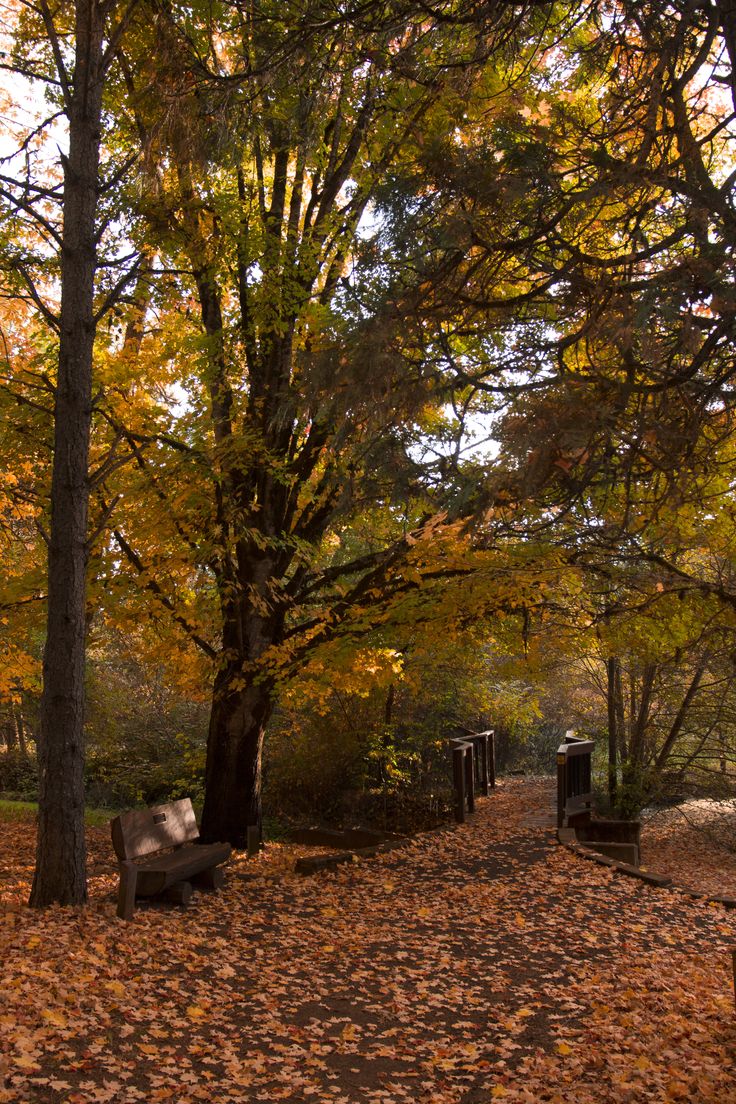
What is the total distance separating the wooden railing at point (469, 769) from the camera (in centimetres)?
1212

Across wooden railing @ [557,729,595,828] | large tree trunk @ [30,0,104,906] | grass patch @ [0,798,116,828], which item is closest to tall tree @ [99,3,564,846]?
large tree trunk @ [30,0,104,906]

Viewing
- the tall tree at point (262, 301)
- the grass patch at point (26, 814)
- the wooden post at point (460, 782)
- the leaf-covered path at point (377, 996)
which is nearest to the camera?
the leaf-covered path at point (377, 996)

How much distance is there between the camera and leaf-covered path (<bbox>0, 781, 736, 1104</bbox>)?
4.12 m

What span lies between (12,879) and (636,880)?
602cm

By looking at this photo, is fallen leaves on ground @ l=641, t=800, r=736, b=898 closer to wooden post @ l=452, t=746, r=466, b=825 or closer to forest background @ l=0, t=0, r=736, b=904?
forest background @ l=0, t=0, r=736, b=904

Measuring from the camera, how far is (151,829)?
24.3 feet

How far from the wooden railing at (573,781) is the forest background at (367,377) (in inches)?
47.2

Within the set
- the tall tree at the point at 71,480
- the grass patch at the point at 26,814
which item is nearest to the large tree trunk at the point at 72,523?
the tall tree at the point at 71,480

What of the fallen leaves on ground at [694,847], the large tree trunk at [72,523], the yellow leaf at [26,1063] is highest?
the large tree trunk at [72,523]

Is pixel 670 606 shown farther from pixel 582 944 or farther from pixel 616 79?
pixel 616 79

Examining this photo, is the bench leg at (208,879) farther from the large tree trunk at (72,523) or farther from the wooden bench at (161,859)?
the large tree trunk at (72,523)

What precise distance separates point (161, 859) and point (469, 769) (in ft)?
20.5

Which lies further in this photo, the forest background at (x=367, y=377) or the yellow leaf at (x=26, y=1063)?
the forest background at (x=367, y=377)

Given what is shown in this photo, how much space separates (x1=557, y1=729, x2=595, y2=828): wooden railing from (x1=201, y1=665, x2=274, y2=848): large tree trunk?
12.1 ft
